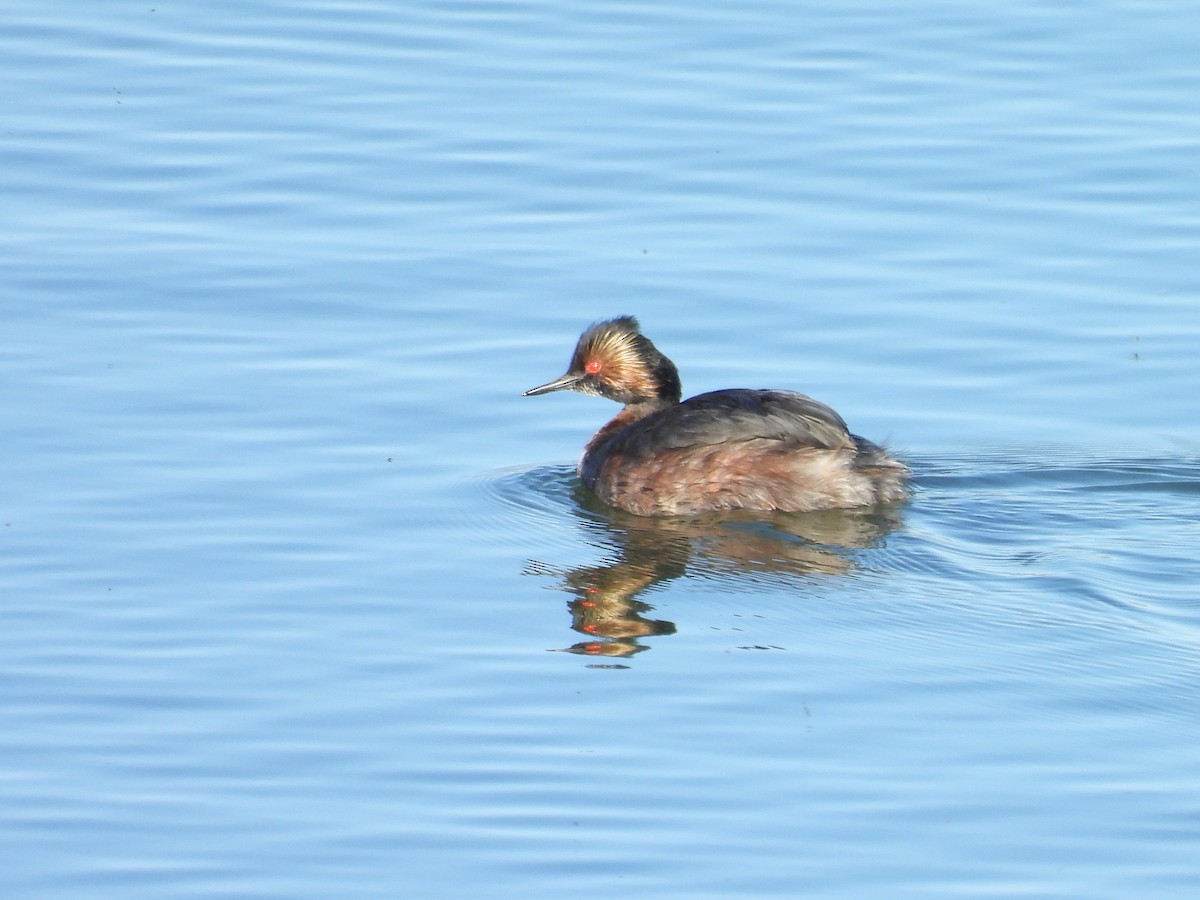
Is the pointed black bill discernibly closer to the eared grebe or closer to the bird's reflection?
the eared grebe

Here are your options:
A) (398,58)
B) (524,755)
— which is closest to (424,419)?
(524,755)

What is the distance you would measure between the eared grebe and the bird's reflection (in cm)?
7

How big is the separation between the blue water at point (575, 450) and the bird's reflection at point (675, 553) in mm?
33

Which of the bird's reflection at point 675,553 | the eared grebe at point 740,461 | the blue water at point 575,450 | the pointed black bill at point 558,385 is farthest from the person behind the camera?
the pointed black bill at point 558,385

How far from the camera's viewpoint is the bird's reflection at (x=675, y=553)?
348 inches

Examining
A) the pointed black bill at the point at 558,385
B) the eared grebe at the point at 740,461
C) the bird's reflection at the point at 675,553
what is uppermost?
the pointed black bill at the point at 558,385

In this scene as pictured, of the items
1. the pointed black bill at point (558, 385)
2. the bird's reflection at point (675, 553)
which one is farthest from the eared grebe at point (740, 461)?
the pointed black bill at point (558, 385)

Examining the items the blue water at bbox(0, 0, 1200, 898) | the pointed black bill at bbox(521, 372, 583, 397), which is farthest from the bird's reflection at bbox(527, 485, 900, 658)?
the pointed black bill at bbox(521, 372, 583, 397)

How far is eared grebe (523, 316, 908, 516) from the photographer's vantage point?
10438 mm

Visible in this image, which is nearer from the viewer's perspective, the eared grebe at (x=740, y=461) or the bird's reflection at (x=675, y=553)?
the bird's reflection at (x=675, y=553)

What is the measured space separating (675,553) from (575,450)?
1649 mm

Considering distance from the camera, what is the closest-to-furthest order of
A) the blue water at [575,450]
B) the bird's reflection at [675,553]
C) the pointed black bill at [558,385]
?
the blue water at [575,450] → the bird's reflection at [675,553] → the pointed black bill at [558,385]

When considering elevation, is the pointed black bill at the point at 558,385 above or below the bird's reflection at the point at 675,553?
above

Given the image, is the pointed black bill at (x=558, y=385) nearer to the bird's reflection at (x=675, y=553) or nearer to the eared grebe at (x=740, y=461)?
the eared grebe at (x=740, y=461)
